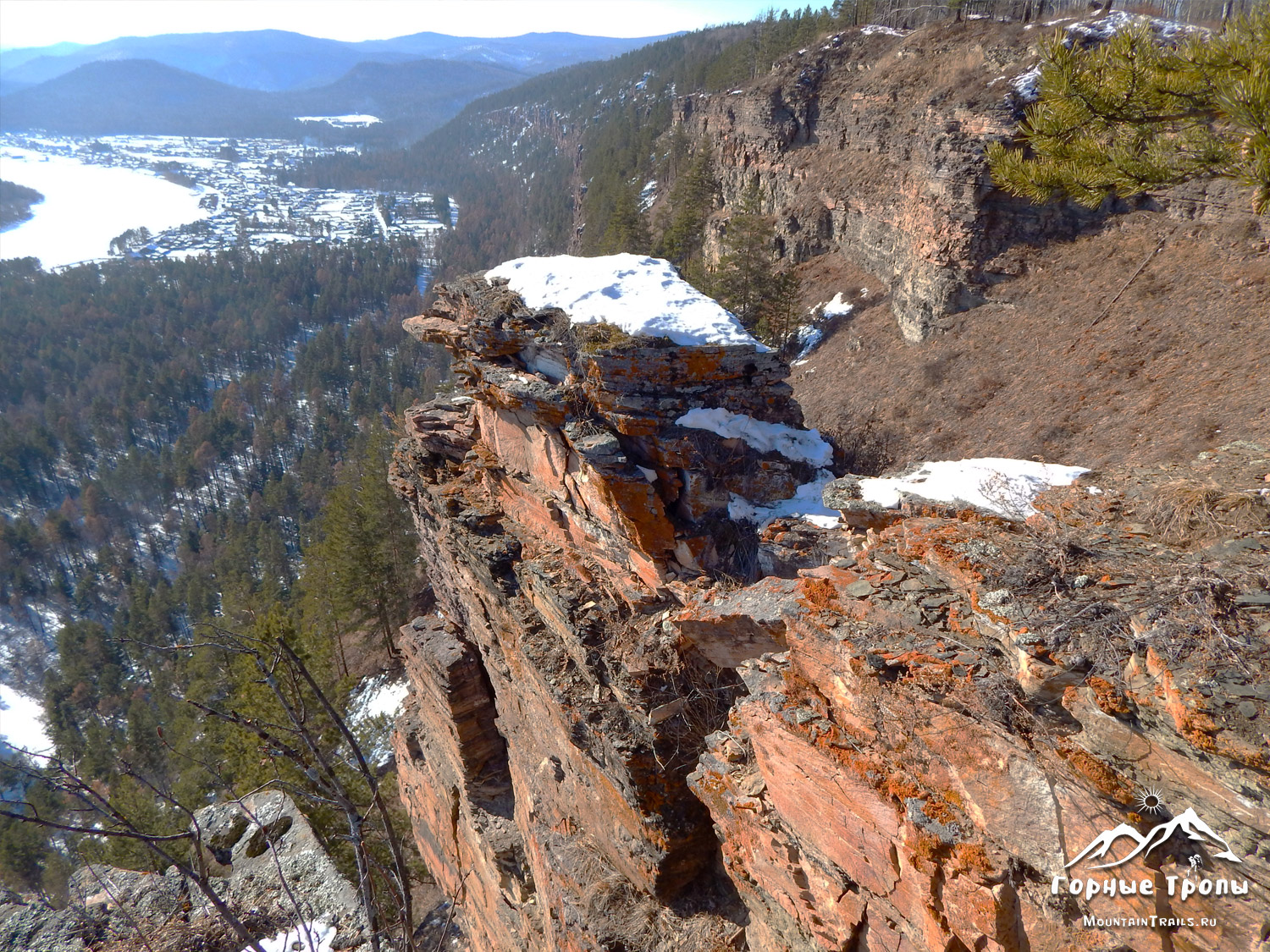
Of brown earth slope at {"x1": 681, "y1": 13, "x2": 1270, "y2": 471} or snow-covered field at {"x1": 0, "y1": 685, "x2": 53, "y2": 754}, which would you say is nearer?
brown earth slope at {"x1": 681, "y1": 13, "x2": 1270, "y2": 471}

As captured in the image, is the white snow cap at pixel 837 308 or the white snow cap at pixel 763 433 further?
the white snow cap at pixel 837 308

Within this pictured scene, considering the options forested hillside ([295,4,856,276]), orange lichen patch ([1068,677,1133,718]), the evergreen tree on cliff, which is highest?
forested hillside ([295,4,856,276])

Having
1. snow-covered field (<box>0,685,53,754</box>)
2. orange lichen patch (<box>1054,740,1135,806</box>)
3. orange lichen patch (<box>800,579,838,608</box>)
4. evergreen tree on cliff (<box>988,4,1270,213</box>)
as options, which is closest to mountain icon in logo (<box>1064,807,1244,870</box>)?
orange lichen patch (<box>1054,740,1135,806</box>)

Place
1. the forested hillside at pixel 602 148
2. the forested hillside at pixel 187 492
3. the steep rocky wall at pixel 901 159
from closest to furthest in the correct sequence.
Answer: the steep rocky wall at pixel 901 159 < the forested hillside at pixel 187 492 < the forested hillside at pixel 602 148

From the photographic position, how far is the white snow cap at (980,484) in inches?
274

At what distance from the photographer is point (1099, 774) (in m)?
3.65

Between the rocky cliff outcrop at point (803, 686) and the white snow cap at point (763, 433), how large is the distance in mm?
161

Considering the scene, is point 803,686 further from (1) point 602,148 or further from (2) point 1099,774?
(1) point 602,148

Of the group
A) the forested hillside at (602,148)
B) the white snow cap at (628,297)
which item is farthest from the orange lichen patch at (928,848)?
the forested hillside at (602,148)

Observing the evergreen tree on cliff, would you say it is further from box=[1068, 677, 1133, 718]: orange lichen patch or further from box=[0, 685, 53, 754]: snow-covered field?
box=[0, 685, 53, 754]: snow-covered field

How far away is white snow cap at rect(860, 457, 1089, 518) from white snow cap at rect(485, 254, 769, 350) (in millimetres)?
2947

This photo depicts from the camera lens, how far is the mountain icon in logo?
3197mm

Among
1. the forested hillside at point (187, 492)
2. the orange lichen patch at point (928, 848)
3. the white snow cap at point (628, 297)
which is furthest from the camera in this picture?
the forested hillside at point (187, 492)

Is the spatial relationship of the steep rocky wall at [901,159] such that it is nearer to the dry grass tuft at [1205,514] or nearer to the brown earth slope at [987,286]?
the brown earth slope at [987,286]
